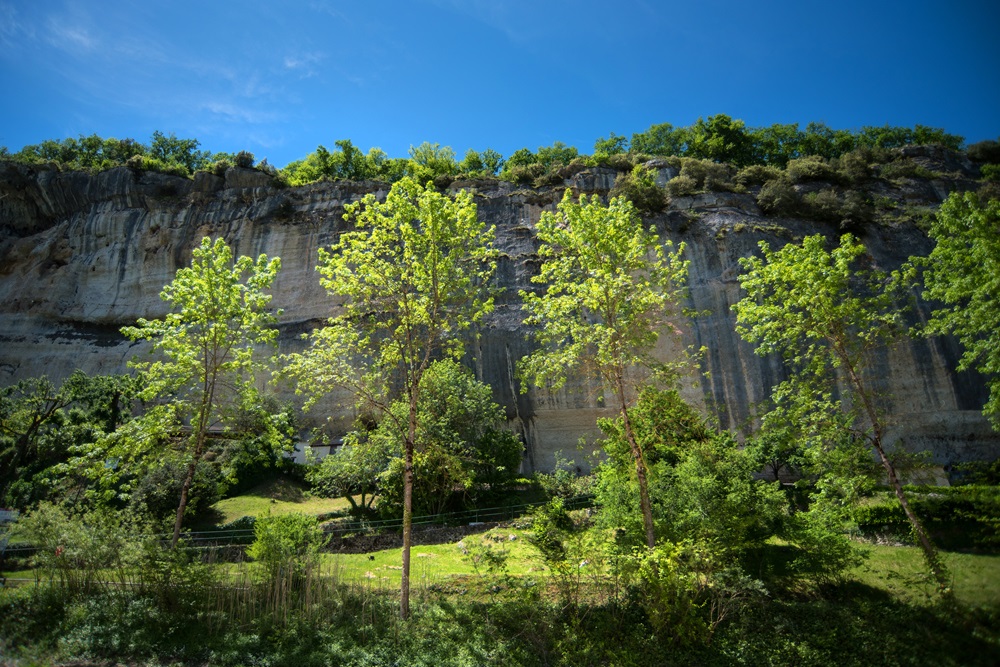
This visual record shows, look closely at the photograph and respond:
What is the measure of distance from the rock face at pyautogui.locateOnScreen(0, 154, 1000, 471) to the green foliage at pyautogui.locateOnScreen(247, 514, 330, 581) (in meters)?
17.7

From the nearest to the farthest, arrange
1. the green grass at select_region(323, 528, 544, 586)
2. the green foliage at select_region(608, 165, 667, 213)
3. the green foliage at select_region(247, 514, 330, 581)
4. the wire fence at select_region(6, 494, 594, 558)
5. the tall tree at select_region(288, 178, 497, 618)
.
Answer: the green foliage at select_region(247, 514, 330, 581) < the tall tree at select_region(288, 178, 497, 618) < the green grass at select_region(323, 528, 544, 586) < the wire fence at select_region(6, 494, 594, 558) < the green foliage at select_region(608, 165, 667, 213)

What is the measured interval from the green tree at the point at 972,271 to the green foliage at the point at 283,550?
12631mm

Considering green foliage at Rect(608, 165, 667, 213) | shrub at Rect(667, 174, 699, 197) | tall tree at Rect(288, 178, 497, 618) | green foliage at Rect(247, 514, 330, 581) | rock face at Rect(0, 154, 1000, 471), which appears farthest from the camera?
shrub at Rect(667, 174, 699, 197)

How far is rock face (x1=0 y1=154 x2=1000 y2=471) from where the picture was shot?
27.0 m

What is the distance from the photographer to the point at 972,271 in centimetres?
1084

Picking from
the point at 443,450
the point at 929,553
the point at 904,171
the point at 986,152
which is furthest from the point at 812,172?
the point at 929,553

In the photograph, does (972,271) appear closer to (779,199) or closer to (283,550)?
(283,550)

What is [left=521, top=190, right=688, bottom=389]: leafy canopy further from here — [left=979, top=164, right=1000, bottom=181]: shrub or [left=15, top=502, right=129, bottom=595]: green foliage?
[left=979, top=164, right=1000, bottom=181]: shrub

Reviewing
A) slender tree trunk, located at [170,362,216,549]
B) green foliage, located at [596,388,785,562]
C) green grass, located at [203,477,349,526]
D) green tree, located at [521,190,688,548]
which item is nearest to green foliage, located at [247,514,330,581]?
slender tree trunk, located at [170,362,216,549]

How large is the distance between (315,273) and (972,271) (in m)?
31.3

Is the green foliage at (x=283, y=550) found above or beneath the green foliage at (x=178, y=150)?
beneath

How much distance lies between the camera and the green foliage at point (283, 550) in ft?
36.3

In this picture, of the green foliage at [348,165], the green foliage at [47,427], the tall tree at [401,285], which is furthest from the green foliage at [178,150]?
the tall tree at [401,285]

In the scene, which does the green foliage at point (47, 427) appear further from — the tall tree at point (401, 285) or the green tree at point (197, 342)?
the tall tree at point (401, 285)
